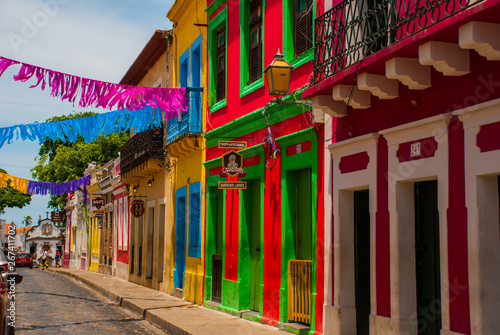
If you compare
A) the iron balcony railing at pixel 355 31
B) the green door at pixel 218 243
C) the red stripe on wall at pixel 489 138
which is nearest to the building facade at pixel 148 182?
the green door at pixel 218 243

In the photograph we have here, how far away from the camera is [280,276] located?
11.3m

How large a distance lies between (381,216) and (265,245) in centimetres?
379

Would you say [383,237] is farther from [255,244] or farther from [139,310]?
[139,310]

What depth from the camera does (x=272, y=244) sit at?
462 inches

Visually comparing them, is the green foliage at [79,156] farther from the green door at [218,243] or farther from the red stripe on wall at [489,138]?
the red stripe on wall at [489,138]

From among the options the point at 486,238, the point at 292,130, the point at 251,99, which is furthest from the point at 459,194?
the point at 251,99

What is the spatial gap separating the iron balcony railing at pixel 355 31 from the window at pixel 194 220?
7242 mm

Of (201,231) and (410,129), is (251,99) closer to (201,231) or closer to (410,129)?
(201,231)

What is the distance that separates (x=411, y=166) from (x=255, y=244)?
5463 mm

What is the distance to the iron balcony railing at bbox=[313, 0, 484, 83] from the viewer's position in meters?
7.69

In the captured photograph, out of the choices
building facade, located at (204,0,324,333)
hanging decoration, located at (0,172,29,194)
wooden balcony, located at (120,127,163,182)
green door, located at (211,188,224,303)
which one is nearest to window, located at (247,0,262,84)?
building facade, located at (204,0,324,333)

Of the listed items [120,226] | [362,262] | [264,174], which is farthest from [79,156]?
[362,262]

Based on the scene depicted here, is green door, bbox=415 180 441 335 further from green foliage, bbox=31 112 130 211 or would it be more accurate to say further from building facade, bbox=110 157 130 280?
green foliage, bbox=31 112 130 211

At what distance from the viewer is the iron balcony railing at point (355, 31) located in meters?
7.69
